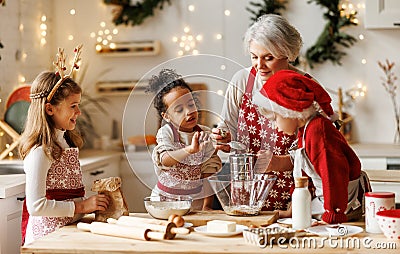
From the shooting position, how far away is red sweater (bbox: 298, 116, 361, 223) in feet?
7.06

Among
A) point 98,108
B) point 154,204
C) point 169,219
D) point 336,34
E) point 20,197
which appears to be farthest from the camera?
point 98,108

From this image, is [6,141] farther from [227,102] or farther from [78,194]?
[227,102]

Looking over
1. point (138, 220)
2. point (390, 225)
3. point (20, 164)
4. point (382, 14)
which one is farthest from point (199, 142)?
point (382, 14)

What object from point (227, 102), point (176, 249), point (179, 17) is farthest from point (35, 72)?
point (176, 249)

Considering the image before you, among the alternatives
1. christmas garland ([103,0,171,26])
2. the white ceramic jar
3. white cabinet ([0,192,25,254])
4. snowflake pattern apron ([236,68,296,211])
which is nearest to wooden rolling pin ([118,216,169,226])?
snowflake pattern apron ([236,68,296,211])

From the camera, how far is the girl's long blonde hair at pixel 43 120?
2451mm

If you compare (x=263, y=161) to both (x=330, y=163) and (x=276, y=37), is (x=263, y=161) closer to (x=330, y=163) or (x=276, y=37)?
(x=330, y=163)

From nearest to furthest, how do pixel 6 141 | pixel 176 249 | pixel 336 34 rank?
pixel 176 249 < pixel 6 141 < pixel 336 34

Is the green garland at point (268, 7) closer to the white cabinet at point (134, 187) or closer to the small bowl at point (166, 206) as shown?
the white cabinet at point (134, 187)

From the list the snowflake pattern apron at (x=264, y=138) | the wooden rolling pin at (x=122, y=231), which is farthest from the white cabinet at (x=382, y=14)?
the wooden rolling pin at (x=122, y=231)

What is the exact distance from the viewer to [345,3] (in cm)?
459

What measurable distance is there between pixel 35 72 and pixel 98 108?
56cm

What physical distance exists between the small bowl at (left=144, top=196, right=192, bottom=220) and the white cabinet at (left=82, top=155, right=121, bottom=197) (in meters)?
1.43

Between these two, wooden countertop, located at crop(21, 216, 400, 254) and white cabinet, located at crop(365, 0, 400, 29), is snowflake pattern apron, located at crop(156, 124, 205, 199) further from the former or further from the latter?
white cabinet, located at crop(365, 0, 400, 29)
